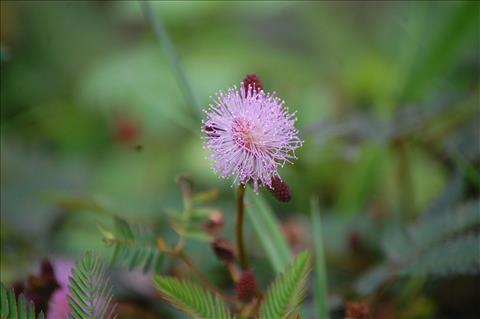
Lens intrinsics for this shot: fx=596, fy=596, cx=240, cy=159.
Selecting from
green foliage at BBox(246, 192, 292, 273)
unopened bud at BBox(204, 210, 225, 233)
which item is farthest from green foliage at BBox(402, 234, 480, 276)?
unopened bud at BBox(204, 210, 225, 233)

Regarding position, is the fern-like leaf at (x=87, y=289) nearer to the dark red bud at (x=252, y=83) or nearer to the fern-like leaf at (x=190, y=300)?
the fern-like leaf at (x=190, y=300)

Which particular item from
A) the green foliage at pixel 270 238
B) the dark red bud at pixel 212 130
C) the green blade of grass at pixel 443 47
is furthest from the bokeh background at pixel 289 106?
the dark red bud at pixel 212 130

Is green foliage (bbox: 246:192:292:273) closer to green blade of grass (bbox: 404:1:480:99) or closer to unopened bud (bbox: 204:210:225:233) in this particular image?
unopened bud (bbox: 204:210:225:233)

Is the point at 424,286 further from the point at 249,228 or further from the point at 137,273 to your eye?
the point at 137,273

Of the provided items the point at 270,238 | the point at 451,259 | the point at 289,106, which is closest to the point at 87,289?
the point at 270,238

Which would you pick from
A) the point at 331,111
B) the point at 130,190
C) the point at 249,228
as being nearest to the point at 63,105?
the point at 130,190
